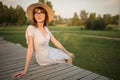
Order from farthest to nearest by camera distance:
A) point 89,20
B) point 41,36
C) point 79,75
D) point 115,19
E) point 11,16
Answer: point 89,20 → point 115,19 → point 11,16 → point 41,36 → point 79,75

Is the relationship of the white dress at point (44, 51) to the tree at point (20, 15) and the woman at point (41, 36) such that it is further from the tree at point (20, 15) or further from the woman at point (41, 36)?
the tree at point (20, 15)

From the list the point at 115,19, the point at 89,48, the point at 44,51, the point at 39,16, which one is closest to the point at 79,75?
the point at 44,51

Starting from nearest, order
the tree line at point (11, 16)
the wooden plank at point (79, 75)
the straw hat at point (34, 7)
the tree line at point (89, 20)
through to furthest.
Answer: the wooden plank at point (79, 75) → the straw hat at point (34, 7) → the tree line at point (11, 16) → the tree line at point (89, 20)

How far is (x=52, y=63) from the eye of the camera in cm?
166

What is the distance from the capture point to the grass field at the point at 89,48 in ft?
9.32

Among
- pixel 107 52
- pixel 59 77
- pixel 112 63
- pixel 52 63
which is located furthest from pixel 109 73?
pixel 59 77

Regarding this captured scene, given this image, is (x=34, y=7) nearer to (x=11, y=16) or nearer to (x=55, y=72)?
(x=55, y=72)

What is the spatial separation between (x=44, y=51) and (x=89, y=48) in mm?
3029

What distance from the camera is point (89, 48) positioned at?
447 cm

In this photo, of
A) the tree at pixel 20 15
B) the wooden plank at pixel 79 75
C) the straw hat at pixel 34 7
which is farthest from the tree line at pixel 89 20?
the wooden plank at pixel 79 75

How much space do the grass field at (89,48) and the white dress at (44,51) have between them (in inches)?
37.2

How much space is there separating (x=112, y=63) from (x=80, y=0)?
1475 millimetres

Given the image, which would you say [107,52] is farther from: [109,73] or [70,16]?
[70,16]

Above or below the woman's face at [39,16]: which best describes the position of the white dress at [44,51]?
below
